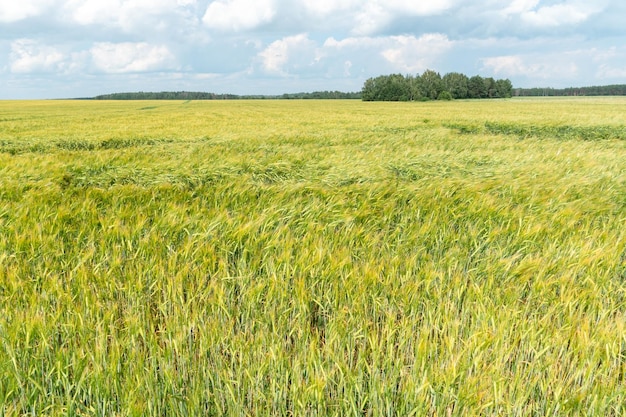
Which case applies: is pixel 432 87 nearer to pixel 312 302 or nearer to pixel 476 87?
pixel 476 87

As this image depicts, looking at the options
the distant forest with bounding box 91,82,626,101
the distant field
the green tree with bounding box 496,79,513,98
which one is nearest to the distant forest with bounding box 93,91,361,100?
the distant forest with bounding box 91,82,626,101

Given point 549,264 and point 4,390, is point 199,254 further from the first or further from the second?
point 549,264

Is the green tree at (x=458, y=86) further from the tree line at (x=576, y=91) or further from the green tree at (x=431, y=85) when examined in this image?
the tree line at (x=576, y=91)

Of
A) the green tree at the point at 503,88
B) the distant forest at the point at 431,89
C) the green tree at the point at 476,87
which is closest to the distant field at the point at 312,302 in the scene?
the distant forest at the point at 431,89

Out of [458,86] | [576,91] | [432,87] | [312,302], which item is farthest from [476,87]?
[312,302]

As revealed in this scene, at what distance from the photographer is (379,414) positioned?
1607 mm

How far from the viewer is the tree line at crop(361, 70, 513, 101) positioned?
8794 centimetres

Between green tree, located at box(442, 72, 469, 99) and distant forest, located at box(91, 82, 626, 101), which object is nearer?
distant forest, located at box(91, 82, 626, 101)

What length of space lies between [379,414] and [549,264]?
6.02ft

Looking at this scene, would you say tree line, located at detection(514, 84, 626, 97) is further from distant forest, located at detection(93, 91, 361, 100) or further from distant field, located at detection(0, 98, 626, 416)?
distant field, located at detection(0, 98, 626, 416)

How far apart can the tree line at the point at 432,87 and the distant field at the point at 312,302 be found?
292 feet

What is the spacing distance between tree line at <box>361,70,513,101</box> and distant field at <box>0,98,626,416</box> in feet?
292

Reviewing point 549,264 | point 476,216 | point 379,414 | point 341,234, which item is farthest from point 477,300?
point 476,216

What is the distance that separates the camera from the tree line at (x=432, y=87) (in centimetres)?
8794
